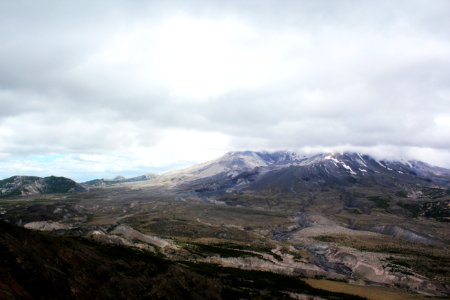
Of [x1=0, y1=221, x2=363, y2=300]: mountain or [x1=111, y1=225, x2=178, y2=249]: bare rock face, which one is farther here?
[x1=111, y1=225, x2=178, y2=249]: bare rock face

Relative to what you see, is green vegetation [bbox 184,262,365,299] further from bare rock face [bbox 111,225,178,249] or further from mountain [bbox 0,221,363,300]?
bare rock face [bbox 111,225,178,249]

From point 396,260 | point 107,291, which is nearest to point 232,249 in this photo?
point 396,260

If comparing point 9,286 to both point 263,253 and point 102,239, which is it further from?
point 263,253

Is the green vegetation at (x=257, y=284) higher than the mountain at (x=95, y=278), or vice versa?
the mountain at (x=95, y=278)

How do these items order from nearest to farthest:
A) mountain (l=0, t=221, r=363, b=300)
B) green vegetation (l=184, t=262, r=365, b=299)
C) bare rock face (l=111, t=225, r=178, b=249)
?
mountain (l=0, t=221, r=363, b=300)
green vegetation (l=184, t=262, r=365, b=299)
bare rock face (l=111, t=225, r=178, b=249)

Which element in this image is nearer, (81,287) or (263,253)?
(81,287)

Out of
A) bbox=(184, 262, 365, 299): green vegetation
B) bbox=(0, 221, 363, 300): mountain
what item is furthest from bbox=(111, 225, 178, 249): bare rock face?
bbox=(0, 221, 363, 300): mountain

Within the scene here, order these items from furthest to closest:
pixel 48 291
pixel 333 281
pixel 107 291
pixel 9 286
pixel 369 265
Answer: pixel 369 265
pixel 333 281
pixel 107 291
pixel 48 291
pixel 9 286

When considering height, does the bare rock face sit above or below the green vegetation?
above

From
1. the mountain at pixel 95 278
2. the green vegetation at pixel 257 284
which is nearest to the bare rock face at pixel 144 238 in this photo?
Answer: the green vegetation at pixel 257 284

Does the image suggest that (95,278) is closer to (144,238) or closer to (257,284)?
(257,284)

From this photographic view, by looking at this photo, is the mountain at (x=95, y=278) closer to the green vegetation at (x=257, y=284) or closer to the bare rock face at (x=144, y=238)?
the green vegetation at (x=257, y=284)
